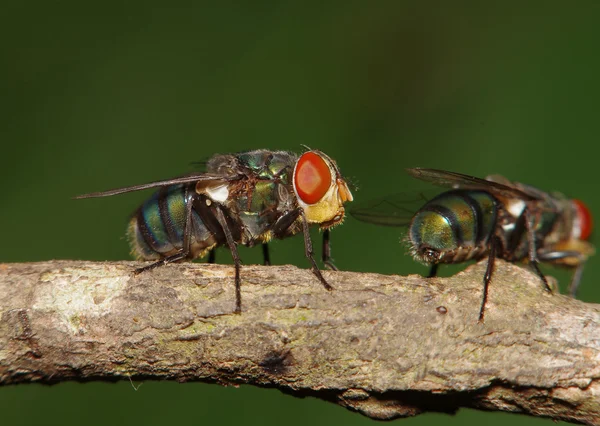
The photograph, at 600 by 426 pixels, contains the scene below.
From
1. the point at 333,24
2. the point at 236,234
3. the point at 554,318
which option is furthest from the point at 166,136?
the point at 554,318

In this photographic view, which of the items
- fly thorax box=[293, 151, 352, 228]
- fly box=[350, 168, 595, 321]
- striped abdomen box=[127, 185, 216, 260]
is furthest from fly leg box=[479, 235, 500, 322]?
striped abdomen box=[127, 185, 216, 260]

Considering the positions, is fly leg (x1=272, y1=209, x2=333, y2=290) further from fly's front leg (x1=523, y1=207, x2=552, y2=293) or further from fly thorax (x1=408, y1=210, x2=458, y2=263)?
fly's front leg (x1=523, y1=207, x2=552, y2=293)

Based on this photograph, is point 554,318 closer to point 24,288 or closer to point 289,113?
point 24,288

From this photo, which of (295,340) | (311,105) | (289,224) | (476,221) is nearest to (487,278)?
(295,340)

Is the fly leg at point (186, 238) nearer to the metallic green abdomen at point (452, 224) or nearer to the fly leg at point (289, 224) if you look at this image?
the fly leg at point (289, 224)

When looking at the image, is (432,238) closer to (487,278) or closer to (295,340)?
(487,278)

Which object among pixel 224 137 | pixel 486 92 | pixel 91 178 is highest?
pixel 486 92

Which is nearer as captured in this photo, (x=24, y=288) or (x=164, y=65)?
(x=24, y=288)
